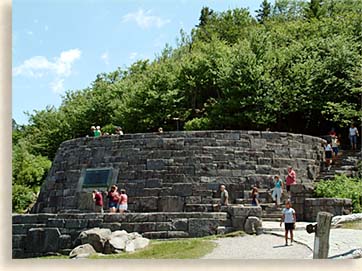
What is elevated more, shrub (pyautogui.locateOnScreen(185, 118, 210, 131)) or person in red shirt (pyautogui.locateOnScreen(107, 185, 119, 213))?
shrub (pyautogui.locateOnScreen(185, 118, 210, 131))

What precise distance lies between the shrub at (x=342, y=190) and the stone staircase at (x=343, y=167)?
713 millimetres

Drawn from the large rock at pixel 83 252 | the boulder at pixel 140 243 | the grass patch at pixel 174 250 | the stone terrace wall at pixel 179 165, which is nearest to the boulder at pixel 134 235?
the boulder at pixel 140 243

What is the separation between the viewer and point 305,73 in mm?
19781

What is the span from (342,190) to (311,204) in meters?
1.09

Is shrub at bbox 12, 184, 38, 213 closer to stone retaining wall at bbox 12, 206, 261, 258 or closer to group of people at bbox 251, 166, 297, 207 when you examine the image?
stone retaining wall at bbox 12, 206, 261, 258

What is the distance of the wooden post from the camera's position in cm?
707

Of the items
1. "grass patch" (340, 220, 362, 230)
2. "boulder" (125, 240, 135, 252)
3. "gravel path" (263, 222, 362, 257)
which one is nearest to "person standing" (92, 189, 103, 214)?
"boulder" (125, 240, 135, 252)

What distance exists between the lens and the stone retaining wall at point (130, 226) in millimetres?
11094

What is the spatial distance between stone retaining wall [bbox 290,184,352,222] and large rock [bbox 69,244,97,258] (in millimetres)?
4930

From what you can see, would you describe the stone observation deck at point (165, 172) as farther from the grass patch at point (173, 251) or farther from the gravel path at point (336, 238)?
the grass patch at point (173, 251)

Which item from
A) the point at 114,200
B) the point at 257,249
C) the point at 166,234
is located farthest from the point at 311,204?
the point at 114,200

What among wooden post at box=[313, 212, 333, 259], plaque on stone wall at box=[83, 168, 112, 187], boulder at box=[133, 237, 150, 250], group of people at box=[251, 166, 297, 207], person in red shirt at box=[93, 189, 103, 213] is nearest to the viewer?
wooden post at box=[313, 212, 333, 259]

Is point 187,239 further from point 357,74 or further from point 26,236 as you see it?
point 357,74

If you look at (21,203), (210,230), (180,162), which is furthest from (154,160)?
(21,203)
